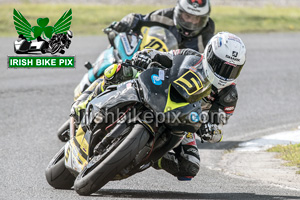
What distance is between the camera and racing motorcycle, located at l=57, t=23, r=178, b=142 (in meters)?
8.96

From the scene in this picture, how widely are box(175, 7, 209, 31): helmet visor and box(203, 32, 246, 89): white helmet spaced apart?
11.5 ft

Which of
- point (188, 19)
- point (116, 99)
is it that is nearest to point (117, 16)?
point (188, 19)

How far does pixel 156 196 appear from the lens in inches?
243

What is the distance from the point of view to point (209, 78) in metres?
6.04

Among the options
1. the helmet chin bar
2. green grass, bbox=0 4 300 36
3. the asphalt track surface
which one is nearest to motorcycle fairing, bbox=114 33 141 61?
the asphalt track surface

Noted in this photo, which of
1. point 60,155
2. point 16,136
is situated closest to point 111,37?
point 16,136

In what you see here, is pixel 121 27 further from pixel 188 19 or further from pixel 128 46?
pixel 188 19

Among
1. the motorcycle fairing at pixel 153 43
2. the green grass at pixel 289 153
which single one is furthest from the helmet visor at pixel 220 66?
the motorcycle fairing at pixel 153 43

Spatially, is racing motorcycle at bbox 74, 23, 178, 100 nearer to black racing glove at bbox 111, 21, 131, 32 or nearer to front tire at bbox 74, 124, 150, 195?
black racing glove at bbox 111, 21, 131, 32

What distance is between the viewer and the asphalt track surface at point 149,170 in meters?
6.47

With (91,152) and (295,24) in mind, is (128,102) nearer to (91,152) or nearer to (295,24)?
(91,152)

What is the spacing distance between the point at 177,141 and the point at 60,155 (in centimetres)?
143

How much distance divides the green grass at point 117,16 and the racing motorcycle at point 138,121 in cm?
1173

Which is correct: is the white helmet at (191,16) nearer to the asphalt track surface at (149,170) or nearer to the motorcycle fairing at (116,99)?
the asphalt track surface at (149,170)
